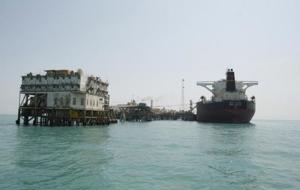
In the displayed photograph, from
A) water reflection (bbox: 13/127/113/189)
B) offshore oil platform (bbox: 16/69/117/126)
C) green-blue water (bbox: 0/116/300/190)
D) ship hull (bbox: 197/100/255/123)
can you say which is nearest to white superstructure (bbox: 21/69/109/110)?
offshore oil platform (bbox: 16/69/117/126)

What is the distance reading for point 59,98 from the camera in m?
64.5

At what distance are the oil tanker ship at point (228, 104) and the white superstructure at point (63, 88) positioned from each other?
1601 inches

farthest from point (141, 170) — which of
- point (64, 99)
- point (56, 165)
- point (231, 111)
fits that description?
point (231, 111)

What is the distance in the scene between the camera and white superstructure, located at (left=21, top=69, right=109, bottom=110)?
6425cm

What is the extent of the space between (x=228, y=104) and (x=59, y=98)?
4968 cm

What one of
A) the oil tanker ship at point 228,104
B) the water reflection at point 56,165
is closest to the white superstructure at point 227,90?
the oil tanker ship at point 228,104

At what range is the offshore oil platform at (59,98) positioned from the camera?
6375cm

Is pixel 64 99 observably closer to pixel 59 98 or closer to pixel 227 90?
pixel 59 98

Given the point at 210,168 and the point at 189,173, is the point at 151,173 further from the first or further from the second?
the point at 210,168

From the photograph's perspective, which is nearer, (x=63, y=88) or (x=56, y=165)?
(x=56, y=165)

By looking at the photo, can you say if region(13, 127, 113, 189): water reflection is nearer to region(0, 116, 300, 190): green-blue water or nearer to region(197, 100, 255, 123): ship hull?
region(0, 116, 300, 190): green-blue water

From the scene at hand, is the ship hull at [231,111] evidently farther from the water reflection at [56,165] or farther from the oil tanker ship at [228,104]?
the water reflection at [56,165]

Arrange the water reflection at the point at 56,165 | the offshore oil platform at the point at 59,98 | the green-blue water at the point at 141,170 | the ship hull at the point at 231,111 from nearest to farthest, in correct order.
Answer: the green-blue water at the point at 141,170
the water reflection at the point at 56,165
the offshore oil platform at the point at 59,98
the ship hull at the point at 231,111

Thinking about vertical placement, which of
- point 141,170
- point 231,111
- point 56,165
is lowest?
point 141,170
